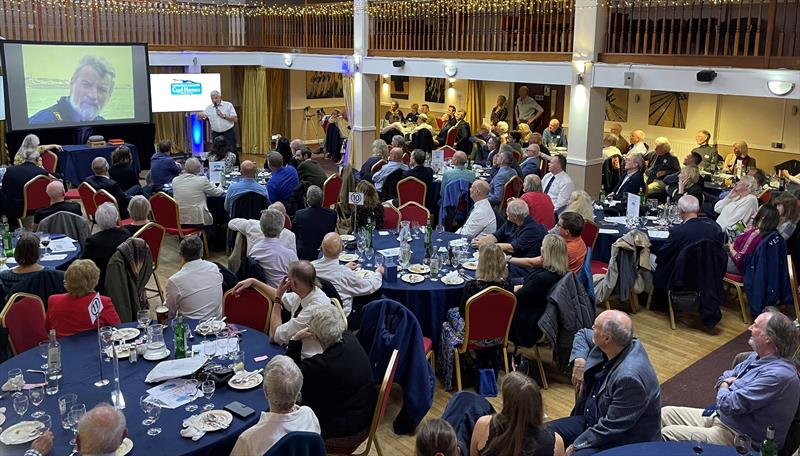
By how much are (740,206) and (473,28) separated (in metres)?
6.27

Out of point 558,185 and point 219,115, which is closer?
point 558,185

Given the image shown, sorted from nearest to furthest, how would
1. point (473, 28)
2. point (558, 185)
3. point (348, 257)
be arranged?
point (348, 257), point (558, 185), point (473, 28)

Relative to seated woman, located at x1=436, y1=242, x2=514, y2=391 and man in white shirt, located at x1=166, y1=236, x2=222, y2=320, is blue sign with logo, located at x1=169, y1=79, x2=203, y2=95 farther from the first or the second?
seated woman, located at x1=436, y1=242, x2=514, y2=391

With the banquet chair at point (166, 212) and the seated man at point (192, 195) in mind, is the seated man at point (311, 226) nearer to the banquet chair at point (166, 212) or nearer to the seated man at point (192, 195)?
the banquet chair at point (166, 212)

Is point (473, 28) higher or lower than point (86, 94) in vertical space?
higher

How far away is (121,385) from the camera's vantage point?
13.0ft

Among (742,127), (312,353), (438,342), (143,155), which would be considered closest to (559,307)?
(438,342)

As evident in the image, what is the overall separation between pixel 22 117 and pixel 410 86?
A: 10.4m

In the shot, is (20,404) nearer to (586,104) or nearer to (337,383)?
(337,383)

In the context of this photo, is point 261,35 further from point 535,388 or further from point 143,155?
point 535,388

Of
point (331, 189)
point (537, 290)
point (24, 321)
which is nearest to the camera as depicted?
point (24, 321)

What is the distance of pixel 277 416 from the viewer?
333cm

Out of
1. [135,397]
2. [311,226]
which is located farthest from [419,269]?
[135,397]

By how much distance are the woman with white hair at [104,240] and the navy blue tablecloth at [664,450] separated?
447 centimetres
